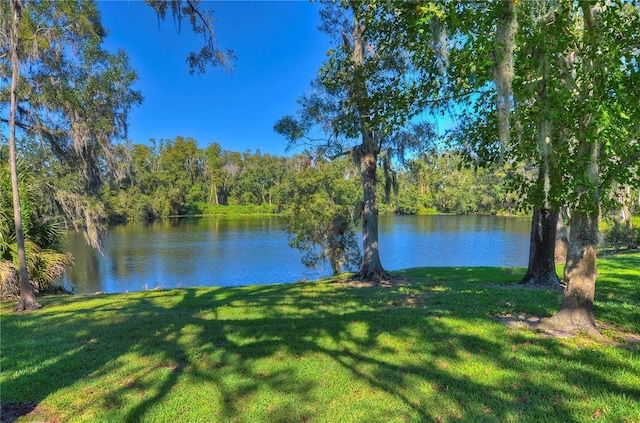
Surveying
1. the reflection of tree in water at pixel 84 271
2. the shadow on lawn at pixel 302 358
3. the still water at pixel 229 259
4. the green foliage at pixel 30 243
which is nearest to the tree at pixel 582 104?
the shadow on lawn at pixel 302 358

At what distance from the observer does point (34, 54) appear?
26.7ft

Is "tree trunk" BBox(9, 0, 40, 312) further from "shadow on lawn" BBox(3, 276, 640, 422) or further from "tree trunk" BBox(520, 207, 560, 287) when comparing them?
"tree trunk" BBox(520, 207, 560, 287)

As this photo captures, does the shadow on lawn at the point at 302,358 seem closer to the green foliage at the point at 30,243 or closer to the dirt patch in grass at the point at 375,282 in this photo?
the dirt patch in grass at the point at 375,282

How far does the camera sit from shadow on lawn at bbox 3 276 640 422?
3.00 metres

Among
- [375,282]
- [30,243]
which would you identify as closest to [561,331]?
[375,282]

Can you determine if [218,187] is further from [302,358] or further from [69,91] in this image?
[302,358]

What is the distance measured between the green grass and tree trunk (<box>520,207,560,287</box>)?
1.96m

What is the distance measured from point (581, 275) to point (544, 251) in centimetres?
429

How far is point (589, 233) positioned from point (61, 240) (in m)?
12.9

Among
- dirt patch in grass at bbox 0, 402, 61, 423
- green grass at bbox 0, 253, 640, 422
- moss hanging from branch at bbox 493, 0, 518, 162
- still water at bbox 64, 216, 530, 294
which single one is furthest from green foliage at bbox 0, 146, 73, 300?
moss hanging from branch at bbox 493, 0, 518, 162

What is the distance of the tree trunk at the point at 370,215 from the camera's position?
9.88 meters

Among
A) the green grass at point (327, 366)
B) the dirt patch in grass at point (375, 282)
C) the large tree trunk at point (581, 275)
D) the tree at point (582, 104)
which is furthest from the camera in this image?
the dirt patch in grass at point (375, 282)

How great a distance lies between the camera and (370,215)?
9.99m

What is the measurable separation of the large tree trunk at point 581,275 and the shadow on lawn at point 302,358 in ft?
2.09
